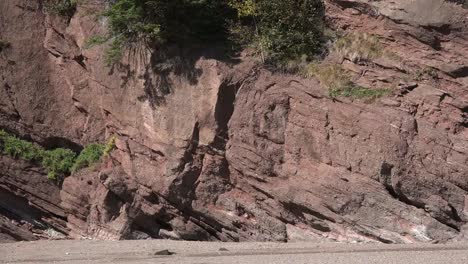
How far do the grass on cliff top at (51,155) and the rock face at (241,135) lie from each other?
226mm

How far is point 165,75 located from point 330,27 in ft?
11.3

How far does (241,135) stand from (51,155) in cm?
556

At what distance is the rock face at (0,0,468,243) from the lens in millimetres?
12297

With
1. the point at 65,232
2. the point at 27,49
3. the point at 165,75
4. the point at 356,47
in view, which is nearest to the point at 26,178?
the point at 65,232

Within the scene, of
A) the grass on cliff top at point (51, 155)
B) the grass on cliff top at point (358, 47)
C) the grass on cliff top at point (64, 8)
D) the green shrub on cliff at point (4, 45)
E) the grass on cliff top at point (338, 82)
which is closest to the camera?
the grass on cliff top at point (338, 82)

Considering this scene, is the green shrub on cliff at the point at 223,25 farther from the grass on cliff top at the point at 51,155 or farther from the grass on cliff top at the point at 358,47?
the grass on cliff top at the point at 51,155

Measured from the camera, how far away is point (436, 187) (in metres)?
12.0

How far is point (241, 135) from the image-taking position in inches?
551

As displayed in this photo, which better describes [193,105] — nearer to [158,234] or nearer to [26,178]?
[158,234]

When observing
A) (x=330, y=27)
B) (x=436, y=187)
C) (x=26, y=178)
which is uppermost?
(x=330, y=27)

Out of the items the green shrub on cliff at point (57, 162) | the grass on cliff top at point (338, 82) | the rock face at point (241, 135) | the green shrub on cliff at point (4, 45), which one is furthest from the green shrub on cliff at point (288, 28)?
the green shrub on cliff at point (4, 45)

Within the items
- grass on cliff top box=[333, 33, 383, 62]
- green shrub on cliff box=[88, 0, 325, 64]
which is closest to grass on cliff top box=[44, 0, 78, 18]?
green shrub on cliff box=[88, 0, 325, 64]

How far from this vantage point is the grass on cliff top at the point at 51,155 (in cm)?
1680

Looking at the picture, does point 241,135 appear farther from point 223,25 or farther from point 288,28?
point 223,25
